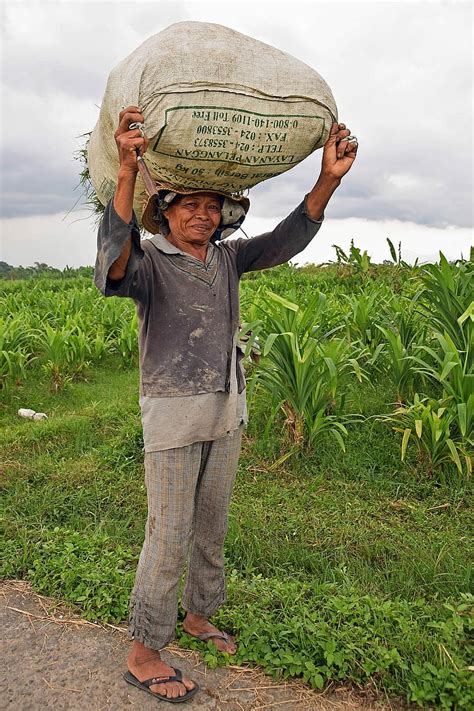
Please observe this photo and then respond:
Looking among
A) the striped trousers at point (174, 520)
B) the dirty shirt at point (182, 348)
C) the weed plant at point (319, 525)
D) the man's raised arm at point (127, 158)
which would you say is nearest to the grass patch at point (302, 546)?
the weed plant at point (319, 525)

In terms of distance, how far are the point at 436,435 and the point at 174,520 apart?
5.56 ft

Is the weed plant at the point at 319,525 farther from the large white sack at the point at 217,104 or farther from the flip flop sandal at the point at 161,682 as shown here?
the large white sack at the point at 217,104

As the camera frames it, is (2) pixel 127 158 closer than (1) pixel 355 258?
Yes

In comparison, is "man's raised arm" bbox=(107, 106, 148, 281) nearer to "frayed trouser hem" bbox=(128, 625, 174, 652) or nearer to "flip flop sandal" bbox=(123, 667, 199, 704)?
"frayed trouser hem" bbox=(128, 625, 174, 652)

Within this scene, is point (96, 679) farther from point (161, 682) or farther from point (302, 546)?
point (302, 546)

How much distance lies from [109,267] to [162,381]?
0.43m

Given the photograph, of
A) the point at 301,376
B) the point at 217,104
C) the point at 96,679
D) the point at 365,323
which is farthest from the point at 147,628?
the point at 365,323

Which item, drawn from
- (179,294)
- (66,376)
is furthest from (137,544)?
(66,376)

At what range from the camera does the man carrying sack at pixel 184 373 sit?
209 cm

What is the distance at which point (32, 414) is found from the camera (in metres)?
5.12

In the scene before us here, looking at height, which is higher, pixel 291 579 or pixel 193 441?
pixel 193 441

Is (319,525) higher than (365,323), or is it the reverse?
(365,323)

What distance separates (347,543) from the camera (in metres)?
3.04

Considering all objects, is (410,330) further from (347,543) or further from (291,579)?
(291,579)
